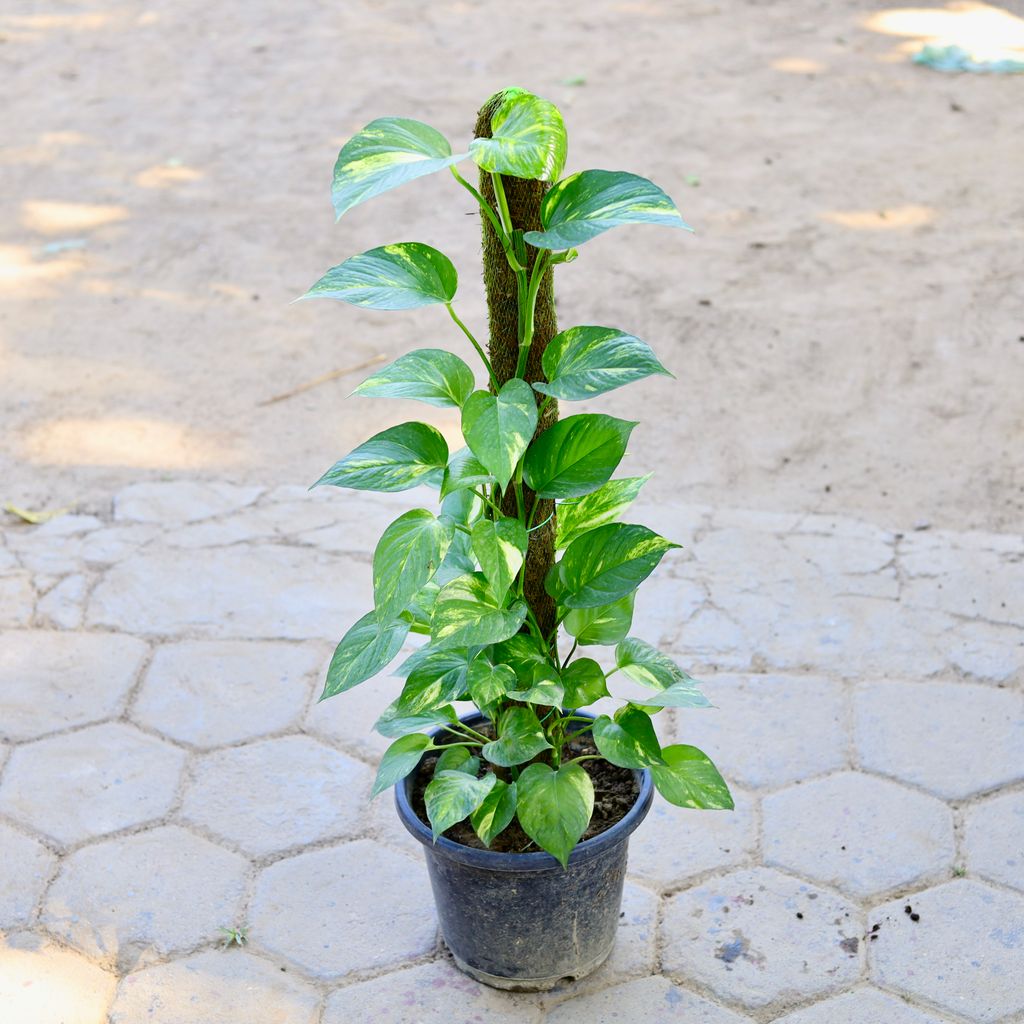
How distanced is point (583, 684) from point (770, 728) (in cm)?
79

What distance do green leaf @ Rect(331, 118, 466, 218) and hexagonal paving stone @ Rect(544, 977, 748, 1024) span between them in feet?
4.02

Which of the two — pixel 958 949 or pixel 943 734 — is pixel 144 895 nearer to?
pixel 958 949

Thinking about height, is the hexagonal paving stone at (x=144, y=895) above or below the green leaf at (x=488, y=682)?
below

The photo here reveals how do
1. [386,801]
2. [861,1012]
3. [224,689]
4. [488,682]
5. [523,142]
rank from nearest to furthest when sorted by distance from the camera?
1. [523,142]
2. [488,682]
3. [861,1012]
4. [386,801]
5. [224,689]

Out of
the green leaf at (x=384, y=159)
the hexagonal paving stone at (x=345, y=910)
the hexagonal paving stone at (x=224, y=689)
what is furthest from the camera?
the hexagonal paving stone at (x=224, y=689)

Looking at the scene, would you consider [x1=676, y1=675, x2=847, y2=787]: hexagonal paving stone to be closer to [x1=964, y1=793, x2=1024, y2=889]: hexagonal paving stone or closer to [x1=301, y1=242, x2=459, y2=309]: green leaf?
[x1=964, y1=793, x2=1024, y2=889]: hexagonal paving stone

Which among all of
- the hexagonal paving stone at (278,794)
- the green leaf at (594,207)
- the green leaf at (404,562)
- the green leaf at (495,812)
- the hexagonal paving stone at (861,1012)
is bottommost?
the hexagonal paving stone at (278,794)

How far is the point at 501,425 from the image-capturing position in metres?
1.56

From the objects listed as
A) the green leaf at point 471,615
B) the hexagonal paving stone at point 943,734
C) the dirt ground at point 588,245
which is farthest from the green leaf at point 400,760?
the dirt ground at point 588,245

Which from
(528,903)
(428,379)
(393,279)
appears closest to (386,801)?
(528,903)

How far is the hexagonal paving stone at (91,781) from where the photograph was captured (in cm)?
236

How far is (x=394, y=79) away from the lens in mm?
5809

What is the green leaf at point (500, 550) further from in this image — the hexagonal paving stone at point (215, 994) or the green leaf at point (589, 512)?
the hexagonal paving stone at point (215, 994)

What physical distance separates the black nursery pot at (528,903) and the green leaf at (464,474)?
20.5 inches
